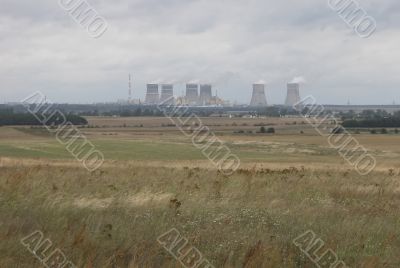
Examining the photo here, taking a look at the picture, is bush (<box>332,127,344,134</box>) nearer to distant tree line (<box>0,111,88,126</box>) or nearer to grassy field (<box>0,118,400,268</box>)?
distant tree line (<box>0,111,88,126</box>)

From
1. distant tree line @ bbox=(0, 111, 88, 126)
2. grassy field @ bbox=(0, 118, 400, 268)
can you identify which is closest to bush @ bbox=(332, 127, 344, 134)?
distant tree line @ bbox=(0, 111, 88, 126)

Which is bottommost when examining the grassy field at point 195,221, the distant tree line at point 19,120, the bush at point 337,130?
the bush at point 337,130

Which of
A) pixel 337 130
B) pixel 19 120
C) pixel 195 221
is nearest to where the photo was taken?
pixel 195 221

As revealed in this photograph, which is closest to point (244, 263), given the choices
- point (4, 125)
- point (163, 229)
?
point (163, 229)

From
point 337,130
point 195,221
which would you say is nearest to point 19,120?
point 337,130

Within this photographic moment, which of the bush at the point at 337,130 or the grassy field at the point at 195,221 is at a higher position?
the grassy field at the point at 195,221

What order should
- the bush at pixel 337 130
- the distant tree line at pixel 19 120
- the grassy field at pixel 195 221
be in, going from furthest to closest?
the distant tree line at pixel 19 120, the bush at pixel 337 130, the grassy field at pixel 195 221

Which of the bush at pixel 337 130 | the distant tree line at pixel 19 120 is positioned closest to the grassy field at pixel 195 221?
the bush at pixel 337 130

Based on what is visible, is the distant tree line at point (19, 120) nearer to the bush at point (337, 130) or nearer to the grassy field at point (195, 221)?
the bush at point (337, 130)

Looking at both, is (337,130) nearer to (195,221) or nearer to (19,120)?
(19,120)

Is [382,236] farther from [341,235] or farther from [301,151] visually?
[301,151]

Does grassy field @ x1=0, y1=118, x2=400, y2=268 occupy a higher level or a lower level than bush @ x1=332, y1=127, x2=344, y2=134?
higher
